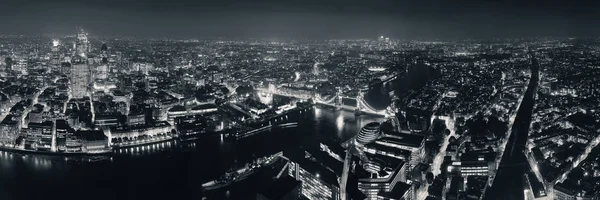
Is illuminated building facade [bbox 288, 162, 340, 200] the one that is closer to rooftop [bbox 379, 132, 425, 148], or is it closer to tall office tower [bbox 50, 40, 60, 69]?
rooftop [bbox 379, 132, 425, 148]

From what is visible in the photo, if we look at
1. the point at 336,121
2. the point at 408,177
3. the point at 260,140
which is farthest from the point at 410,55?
the point at 408,177

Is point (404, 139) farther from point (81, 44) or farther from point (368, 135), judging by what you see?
point (81, 44)

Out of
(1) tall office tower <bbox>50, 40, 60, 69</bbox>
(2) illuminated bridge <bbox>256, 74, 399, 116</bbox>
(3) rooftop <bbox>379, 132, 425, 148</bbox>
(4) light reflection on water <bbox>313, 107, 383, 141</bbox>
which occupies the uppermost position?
(1) tall office tower <bbox>50, 40, 60, 69</bbox>

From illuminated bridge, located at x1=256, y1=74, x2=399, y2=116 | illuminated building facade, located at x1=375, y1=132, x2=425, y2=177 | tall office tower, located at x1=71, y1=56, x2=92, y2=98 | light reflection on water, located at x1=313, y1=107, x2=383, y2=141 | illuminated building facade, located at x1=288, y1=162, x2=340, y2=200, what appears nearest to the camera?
illuminated building facade, located at x1=288, y1=162, x2=340, y2=200

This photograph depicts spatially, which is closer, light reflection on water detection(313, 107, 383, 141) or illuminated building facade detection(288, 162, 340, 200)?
illuminated building facade detection(288, 162, 340, 200)

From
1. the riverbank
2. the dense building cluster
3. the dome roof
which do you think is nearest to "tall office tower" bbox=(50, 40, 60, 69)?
the dense building cluster

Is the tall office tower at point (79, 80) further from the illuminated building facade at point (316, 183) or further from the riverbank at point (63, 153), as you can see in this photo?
the illuminated building facade at point (316, 183)
